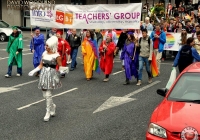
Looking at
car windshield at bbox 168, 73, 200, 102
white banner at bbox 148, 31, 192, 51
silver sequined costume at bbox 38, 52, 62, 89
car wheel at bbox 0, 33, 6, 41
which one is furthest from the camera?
car wheel at bbox 0, 33, 6, 41

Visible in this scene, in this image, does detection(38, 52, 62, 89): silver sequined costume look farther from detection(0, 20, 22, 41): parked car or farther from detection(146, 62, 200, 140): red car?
detection(0, 20, 22, 41): parked car

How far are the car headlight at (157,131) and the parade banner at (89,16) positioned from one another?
8.09 metres

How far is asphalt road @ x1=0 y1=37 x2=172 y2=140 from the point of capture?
778cm

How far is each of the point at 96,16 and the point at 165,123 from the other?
9080 millimetres

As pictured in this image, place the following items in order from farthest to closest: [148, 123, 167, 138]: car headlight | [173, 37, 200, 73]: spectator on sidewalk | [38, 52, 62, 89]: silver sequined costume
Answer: [173, 37, 200, 73]: spectator on sidewalk → [38, 52, 62, 89]: silver sequined costume → [148, 123, 167, 138]: car headlight

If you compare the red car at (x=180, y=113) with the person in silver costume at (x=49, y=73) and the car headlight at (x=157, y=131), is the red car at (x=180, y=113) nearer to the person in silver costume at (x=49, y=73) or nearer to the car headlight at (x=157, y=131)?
the car headlight at (x=157, y=131)

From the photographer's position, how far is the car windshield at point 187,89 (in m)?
6.79

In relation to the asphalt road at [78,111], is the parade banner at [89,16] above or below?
above

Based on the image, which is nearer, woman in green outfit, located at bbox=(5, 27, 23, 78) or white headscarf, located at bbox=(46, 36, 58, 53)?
white headscarf, located at bbox=(46, 36, 58, 53)

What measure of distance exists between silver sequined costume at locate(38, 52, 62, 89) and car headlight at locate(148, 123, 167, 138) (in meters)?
3.20

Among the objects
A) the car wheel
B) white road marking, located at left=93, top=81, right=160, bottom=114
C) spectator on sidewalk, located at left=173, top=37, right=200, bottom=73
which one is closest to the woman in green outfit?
white road marking, located at left=93, top=81, right=160, bottom=114

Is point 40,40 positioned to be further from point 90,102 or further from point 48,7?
point 90,102

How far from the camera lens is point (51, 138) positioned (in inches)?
295

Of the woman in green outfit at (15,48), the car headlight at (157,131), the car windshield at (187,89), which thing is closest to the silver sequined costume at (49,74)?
the car windshield at (187,89)
